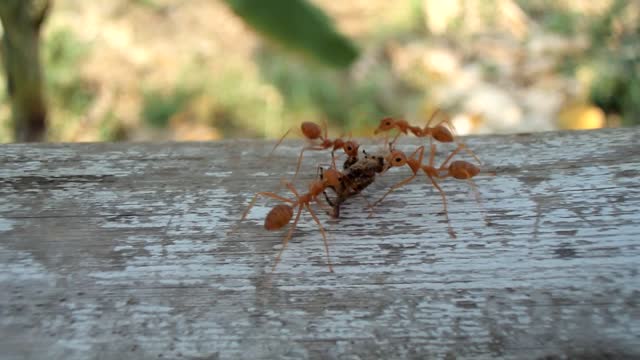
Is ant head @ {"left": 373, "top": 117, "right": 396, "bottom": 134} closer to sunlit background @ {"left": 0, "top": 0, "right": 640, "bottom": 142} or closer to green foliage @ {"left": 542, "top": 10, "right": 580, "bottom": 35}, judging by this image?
sunlit background @ {"left": 0, "top": 0, "right": 640, "bottom": 142}

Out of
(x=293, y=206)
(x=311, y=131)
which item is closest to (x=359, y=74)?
(x=311, y=131)

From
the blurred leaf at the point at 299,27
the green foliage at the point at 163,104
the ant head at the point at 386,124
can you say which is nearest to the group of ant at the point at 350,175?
the ant head at the point at 386,124

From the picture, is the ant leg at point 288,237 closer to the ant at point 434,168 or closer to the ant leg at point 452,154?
the ant at point 434,168

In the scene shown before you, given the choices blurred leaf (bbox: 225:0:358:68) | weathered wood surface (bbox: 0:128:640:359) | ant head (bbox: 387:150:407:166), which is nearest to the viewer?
weathered wood surface (bbox: 0:128:640:359)

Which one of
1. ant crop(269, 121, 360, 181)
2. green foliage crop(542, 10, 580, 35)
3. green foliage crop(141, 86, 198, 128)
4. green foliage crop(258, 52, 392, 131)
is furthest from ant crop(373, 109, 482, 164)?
green foliage crop(542, 10, 580, 35)

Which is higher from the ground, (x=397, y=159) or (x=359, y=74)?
(x=359, y=74)

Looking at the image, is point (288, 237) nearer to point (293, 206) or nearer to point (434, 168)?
point (293, 206)
